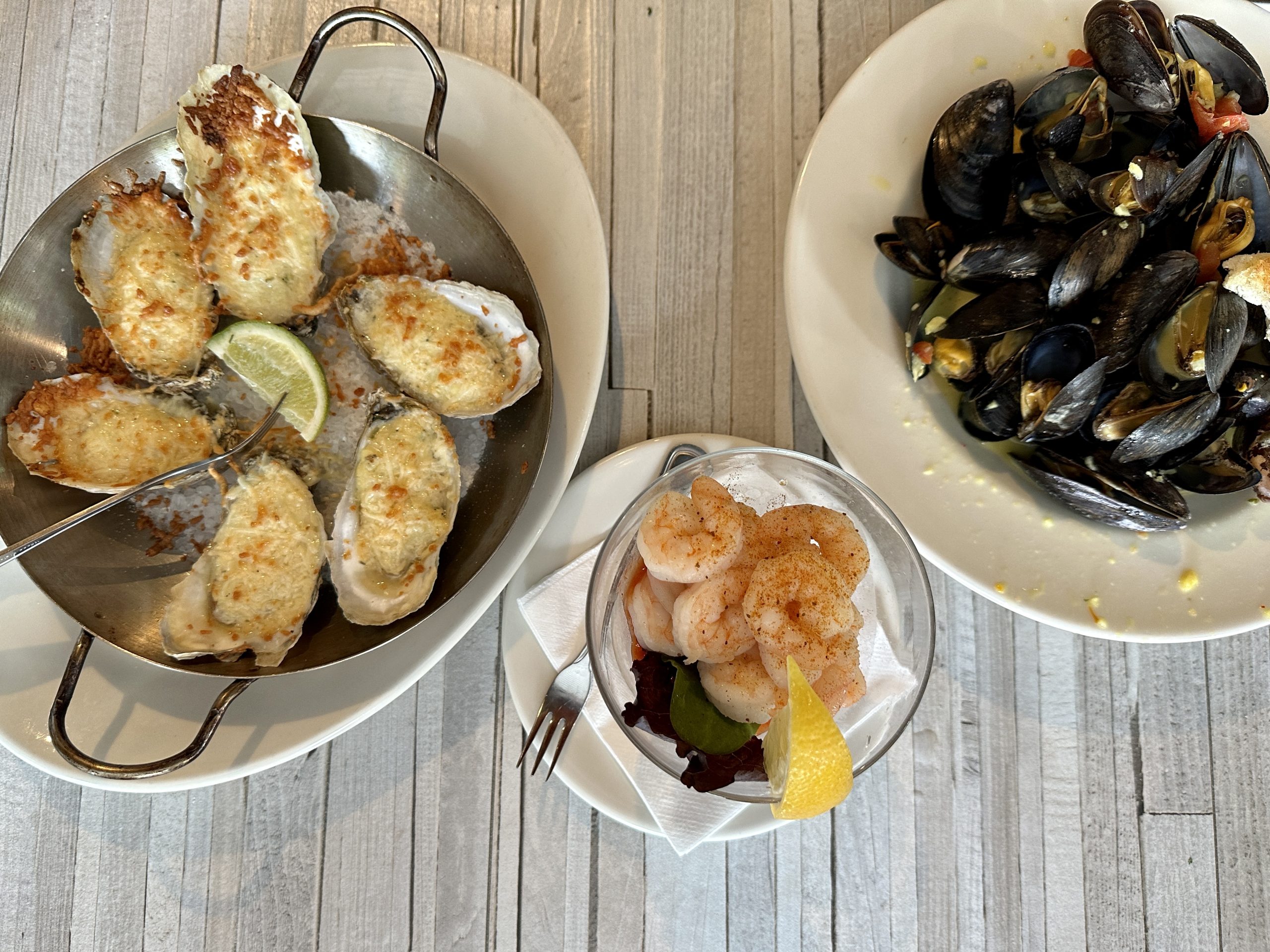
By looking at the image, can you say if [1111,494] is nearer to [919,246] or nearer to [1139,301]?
[1139,301]

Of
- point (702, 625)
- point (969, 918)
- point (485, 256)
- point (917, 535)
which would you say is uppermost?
point (485, 256)

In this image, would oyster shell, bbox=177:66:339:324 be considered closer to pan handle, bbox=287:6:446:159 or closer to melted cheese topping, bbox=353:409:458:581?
pan handle, bbox=287:6:446:159

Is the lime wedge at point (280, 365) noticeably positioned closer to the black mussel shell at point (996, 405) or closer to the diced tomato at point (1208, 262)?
the black mussel shell at point (996, 405)

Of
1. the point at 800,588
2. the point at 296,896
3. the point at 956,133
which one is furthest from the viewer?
the point at 296,896

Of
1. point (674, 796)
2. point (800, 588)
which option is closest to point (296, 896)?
point (674, 796)

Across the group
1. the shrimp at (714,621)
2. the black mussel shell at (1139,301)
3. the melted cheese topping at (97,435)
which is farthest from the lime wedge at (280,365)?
the black mussel shell at (1139,301)

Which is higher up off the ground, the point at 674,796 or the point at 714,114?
the point at 714,114

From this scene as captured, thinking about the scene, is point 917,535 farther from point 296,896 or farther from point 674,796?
point 296,896
